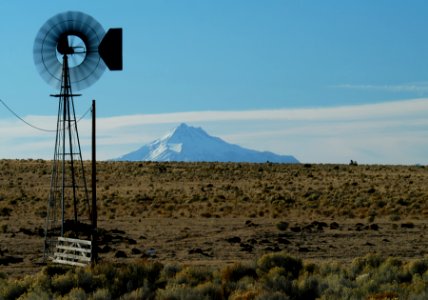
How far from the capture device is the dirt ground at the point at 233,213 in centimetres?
3341

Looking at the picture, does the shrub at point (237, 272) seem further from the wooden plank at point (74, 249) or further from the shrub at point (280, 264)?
the wooden plank at point (74, 249)

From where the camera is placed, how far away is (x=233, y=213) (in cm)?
5147

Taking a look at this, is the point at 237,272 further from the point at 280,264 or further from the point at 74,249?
the point at 74,249

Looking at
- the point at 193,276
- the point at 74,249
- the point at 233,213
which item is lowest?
the point at 193,276

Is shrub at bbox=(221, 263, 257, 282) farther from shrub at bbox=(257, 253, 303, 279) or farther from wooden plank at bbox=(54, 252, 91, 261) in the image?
wooden plank at bbox=(54, 252, 91, 261)

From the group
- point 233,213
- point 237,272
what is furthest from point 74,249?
point 233,213

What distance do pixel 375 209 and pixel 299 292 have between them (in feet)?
107

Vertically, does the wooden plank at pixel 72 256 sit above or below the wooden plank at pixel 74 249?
below

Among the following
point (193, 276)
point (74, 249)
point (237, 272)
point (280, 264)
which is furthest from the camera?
point (74, 249)

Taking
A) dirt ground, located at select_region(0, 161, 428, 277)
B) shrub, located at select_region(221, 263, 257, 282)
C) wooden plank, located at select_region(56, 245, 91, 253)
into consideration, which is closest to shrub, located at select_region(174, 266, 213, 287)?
shrub, located at select_region(221, 263, 257, 282)

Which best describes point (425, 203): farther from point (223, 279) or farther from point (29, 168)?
point (29, 168)

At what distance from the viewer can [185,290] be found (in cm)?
1920

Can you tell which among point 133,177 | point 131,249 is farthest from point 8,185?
point 131,249

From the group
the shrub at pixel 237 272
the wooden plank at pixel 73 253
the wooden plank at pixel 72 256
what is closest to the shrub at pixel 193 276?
the shrub at pixel 237 272
